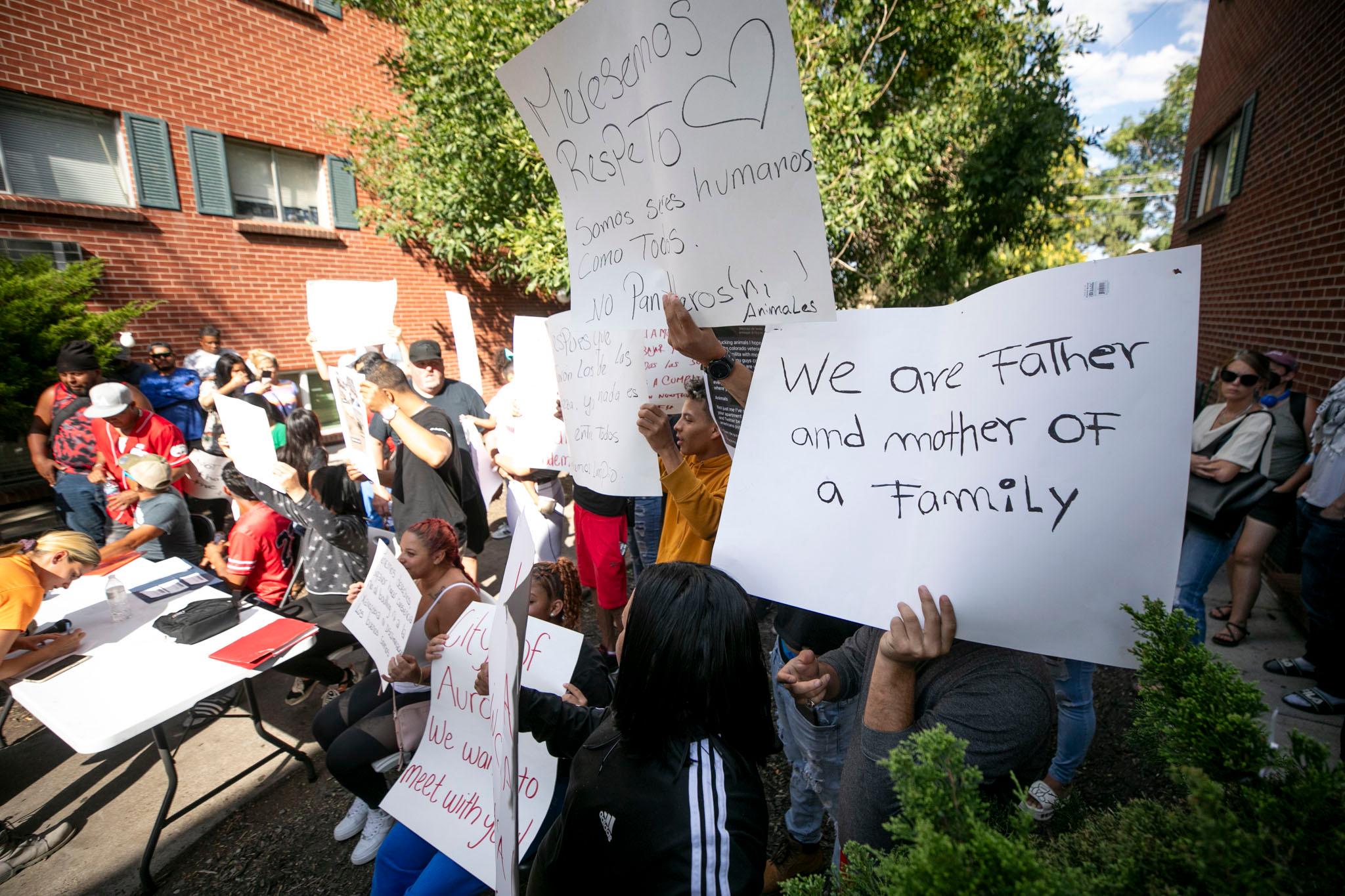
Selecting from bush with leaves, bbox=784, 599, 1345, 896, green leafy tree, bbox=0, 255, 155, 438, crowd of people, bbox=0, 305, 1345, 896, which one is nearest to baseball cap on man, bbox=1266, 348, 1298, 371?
crowd of people, bbox=0, 305, 1345, 896

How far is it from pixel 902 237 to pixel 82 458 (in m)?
7.77

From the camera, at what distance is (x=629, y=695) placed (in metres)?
1.24

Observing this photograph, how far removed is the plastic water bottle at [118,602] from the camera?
2881 millimetres

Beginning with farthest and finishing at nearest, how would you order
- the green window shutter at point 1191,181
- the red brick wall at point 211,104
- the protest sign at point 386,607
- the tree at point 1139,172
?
the tree at point 1139,172 < the green window shutter at point 1191,181 < the red brick wall at point 211,104 < the protest sign at point 386,607

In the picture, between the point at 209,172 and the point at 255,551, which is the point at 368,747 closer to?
the point at 255,551

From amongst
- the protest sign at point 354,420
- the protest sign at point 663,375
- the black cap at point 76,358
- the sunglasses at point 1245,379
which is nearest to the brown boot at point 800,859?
the protest sign at point 663,375

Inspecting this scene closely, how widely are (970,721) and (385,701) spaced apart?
2.29 meters

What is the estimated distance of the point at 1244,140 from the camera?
5918 millimetres

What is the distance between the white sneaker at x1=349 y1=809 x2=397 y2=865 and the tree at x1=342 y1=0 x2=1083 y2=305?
15.2 feet

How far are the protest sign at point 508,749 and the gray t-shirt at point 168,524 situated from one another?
12.2 feet

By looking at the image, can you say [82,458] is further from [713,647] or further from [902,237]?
[902,237]

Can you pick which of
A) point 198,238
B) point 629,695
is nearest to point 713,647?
point 629,695

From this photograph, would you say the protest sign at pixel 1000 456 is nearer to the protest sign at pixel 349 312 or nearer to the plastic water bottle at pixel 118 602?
the plastic water bottle at pixel 118 602

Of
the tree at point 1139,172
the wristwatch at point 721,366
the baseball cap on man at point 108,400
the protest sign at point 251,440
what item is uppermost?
the tree at point 1139,172
